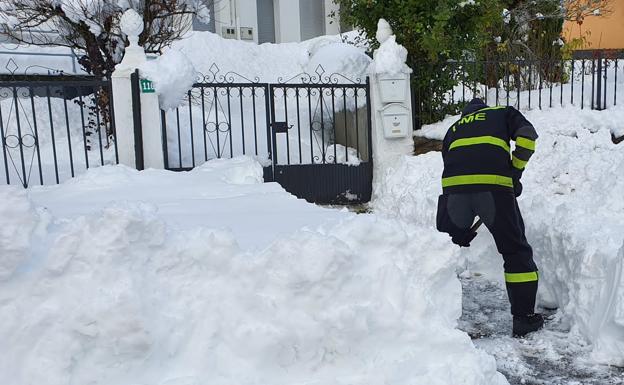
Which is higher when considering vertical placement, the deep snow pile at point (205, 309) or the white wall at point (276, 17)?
the white wall at point (276, 17)

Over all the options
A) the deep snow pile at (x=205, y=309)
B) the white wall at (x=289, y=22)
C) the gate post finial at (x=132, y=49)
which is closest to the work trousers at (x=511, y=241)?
the deep snow pile at (x=205, y=309)

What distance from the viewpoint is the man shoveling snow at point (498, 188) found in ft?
13.2

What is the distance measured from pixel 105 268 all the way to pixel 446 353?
1546mm

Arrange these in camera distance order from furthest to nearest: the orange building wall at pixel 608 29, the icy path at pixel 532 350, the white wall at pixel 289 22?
the white wall at pixel 289 22 < the orange building wall at pixel 608 29 < the icy path at pixel 532 350

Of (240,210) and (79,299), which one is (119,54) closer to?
(240,210)

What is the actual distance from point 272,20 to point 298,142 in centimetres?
1149

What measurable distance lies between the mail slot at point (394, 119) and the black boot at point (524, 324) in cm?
488

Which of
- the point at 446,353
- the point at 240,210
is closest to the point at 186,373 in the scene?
the point at 446,353

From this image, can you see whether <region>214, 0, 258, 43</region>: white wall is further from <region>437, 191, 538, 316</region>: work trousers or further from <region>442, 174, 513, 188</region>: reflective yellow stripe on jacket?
<region>437, 191, 538, 316</region>: work trousers

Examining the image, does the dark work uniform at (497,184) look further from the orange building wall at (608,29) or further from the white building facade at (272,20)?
the white building facade at (272,20)

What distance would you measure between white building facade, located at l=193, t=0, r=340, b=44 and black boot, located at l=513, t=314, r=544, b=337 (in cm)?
1531

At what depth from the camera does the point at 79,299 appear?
2.41 metres

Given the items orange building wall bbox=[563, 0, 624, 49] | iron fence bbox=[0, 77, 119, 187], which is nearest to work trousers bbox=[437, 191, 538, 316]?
iron fence bbox=[0, 77, 119, 187]

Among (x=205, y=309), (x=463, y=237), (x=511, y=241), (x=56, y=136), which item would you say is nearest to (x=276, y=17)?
(x=56, y=136)
